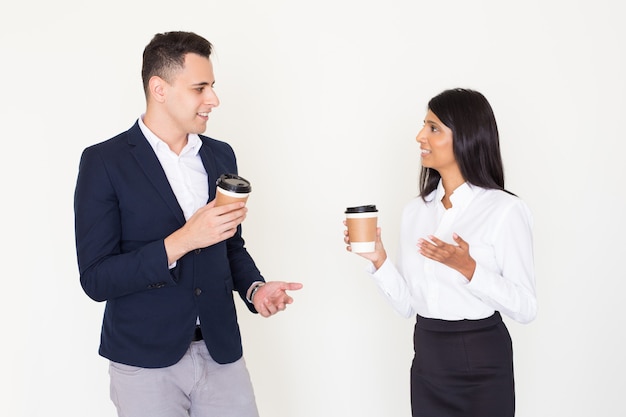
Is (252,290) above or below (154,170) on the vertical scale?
below

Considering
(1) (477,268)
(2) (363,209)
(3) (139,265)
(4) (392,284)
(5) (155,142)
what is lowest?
(4) (392,284)

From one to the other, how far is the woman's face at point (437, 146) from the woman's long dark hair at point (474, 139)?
21 mm

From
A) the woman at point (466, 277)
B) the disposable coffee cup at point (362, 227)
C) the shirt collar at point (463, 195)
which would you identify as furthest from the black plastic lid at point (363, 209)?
the shirt collar at point (463, 195)

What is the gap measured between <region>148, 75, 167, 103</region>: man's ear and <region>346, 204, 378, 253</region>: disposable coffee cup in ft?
2.48

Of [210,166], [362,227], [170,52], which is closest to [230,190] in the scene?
[210,166]

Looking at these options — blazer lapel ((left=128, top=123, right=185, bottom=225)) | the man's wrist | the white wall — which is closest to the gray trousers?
the man's wrist

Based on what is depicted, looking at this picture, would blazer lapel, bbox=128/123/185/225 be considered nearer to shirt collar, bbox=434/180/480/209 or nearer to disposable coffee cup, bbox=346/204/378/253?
disposable coffee cup, bbox=346/204/378/253

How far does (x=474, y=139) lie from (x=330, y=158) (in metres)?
1.30

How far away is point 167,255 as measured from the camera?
1984mm

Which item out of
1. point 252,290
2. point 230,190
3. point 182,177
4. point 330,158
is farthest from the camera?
point 330,158

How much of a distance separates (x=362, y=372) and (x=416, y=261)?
1.39 m

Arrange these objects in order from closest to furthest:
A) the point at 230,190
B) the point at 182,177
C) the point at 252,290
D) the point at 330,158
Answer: the point at 230,190 < the point at 182,177 < the point at 252,290 < the point at 330,158

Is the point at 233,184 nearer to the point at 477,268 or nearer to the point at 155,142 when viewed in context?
the point at 155,142

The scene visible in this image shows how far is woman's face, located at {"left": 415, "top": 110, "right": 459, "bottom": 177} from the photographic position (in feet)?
7.92
